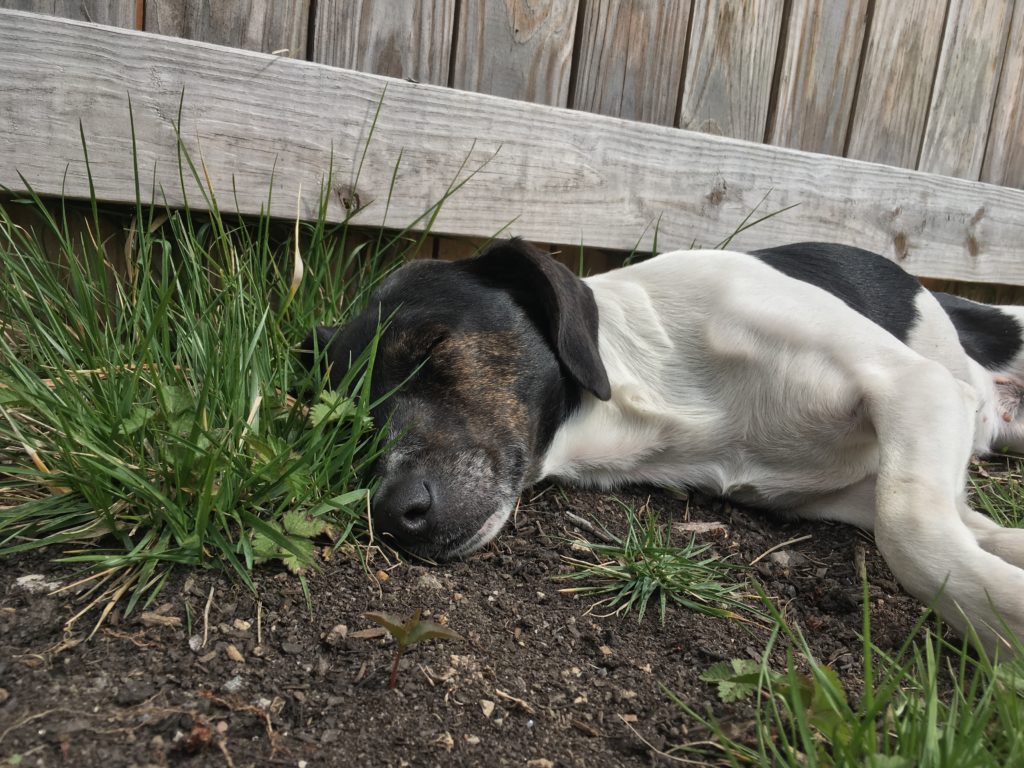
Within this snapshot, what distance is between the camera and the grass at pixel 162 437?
6.13 ft

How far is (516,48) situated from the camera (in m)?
3.43

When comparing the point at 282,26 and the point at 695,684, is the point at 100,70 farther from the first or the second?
the point at 695,684

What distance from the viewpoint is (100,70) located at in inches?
107

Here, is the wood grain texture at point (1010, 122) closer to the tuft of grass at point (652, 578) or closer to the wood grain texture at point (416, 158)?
the wood grain texture at point (416, 158)

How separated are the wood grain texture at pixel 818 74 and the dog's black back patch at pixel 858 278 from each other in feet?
3.12

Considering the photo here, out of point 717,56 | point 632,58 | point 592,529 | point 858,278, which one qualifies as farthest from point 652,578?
point 717,56

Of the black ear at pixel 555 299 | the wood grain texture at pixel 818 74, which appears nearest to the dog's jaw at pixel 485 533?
the black ear at pixel 555 299

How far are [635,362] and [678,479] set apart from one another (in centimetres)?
39

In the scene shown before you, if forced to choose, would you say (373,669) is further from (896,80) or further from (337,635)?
(896,80)

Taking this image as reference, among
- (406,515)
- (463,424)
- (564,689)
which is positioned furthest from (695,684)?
(463,424)

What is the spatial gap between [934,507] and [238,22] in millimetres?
2624

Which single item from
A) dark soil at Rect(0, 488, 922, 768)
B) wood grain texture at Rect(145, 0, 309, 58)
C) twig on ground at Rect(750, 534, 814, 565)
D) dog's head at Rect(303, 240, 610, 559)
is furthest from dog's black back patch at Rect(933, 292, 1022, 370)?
wood grain texture at Rect(145, 0, 309, 58)

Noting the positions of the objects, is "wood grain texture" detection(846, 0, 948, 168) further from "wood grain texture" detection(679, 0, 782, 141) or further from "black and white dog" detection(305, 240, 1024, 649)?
"black and white dog" detection(305, 240, 1024, 649)

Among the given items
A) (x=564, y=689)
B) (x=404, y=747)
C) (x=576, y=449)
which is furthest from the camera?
(x=576, y=449)
